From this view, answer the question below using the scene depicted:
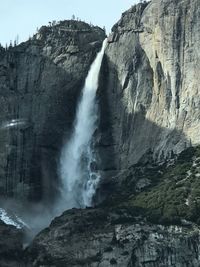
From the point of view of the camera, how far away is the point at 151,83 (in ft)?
340

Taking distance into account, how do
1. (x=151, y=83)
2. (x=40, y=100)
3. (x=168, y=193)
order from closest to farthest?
(x=168, y=193) < (x=151, y=83) < (x=40, y=100)

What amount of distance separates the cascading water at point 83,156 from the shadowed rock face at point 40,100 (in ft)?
3.12

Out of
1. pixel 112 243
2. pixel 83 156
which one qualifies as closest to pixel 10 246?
pixel 112 243

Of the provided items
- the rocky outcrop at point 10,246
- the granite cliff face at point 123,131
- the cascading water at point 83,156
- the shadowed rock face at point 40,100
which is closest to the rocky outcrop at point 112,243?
the granite cliff face at point 123,131

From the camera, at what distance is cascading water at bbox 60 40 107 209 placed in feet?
347

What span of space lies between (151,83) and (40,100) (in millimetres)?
14310

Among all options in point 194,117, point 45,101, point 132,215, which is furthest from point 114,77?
point 132,215

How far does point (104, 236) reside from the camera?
85.6 m

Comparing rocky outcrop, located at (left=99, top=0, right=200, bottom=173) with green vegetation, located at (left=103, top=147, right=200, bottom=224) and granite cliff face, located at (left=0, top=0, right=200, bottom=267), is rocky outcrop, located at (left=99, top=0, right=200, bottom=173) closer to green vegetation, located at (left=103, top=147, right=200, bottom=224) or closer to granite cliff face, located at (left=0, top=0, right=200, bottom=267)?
granite cliff face, located at (left=0, top=0, right=200, bottom=267)

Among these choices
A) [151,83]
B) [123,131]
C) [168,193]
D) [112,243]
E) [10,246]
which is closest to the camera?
[112,243]

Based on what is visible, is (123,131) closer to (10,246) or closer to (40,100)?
(40,100)

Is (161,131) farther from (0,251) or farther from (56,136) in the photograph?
(0,251)

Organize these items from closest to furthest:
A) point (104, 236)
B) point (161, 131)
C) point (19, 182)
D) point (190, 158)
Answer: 1. point (104, 236)
2. point (190, 158)
3. point (161, 131)
4. point (19, 182)

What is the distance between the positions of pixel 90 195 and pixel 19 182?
8.63 meters
